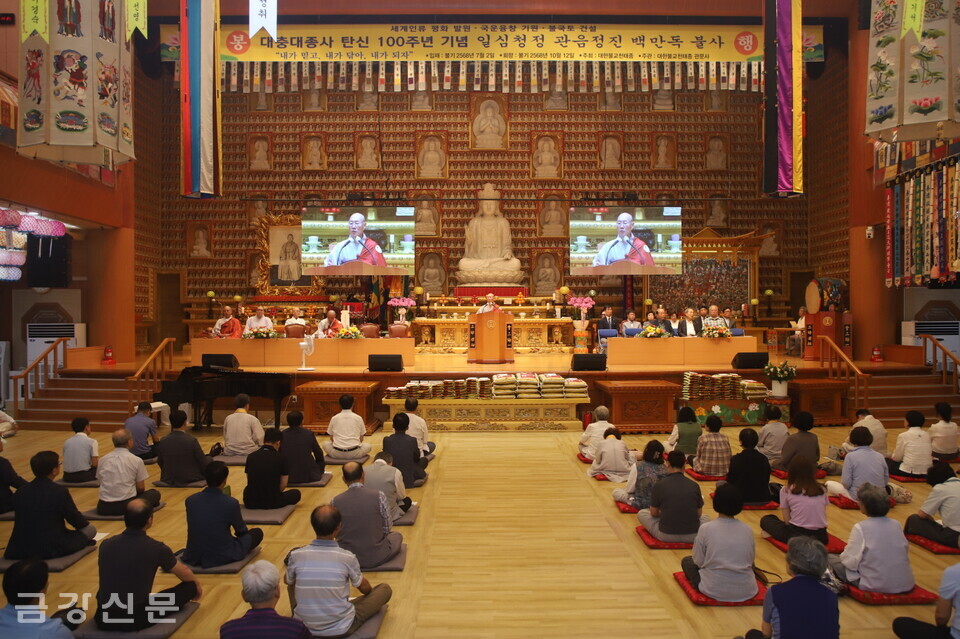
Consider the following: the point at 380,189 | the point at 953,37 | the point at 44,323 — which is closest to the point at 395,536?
the point at 953,37

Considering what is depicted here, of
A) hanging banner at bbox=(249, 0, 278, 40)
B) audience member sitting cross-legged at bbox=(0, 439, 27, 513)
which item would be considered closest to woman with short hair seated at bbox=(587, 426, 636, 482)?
audience member sitting cross-legged at bbox=(0, 439, 27, 513)

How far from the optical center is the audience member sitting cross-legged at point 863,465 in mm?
6555

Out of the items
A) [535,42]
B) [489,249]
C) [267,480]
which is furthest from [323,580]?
[489,249]

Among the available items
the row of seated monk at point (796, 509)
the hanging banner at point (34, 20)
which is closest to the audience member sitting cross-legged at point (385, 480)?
the row of seated monk at point (796, 509)

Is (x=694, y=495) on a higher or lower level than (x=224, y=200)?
lower

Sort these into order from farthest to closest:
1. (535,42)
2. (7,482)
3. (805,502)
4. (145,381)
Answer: (535,42) → (145,381) → (7,482) → (805,502)

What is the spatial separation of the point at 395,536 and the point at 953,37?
29.3ft

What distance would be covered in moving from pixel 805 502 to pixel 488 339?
8.44 m

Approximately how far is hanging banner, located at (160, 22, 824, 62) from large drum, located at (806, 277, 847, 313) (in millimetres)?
5922

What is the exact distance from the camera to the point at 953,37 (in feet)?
29.5

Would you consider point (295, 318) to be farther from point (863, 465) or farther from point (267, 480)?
point (863, 465)

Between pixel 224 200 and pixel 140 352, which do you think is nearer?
pixel 140 352

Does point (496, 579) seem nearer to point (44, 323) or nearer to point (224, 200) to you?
point (44, 323)

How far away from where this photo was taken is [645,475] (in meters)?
6.61
